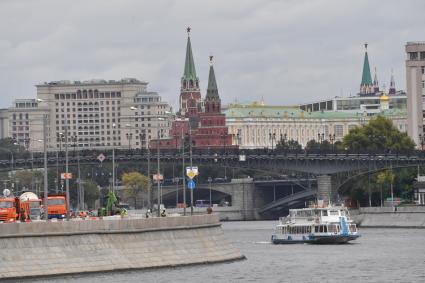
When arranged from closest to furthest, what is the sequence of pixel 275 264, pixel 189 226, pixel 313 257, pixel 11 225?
pixel 11 225
pixel 189 226
pixel 275 264
pixel 313 257

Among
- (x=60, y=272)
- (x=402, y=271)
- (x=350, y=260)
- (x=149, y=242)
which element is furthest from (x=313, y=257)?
(x=60, y=272)

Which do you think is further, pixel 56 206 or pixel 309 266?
pixel 56 206

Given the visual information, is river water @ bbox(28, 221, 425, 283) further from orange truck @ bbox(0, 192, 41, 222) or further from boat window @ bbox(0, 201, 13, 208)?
boat window @ bbox(0, 201, 13, 208)

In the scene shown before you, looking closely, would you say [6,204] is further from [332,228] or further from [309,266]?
[332,228]

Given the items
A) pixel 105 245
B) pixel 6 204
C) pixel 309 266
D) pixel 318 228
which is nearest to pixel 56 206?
pixel 6 204

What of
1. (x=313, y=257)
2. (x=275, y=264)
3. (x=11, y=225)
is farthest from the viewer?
(x=313, y=257)

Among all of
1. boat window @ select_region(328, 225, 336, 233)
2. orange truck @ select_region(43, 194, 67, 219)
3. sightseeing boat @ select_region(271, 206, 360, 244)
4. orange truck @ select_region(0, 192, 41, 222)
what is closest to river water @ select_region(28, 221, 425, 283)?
sightseeing boat @ select_region(271, 206, 360, 244)

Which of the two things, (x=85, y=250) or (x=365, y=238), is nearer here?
(x=85, y=250)

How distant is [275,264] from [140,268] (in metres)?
22.5

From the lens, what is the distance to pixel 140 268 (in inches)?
3585

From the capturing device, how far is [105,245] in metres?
89.2

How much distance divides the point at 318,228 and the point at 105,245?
63.5 m

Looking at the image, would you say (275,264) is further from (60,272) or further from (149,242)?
(60,272)

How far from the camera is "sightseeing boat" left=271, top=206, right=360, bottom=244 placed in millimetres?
150000
